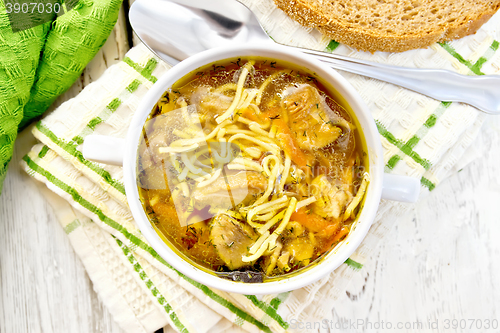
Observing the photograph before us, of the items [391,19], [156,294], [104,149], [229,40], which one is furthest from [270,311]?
[391,19]

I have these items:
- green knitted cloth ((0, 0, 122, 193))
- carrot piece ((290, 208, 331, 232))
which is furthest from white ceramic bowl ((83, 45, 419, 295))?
Answer: green knitted cloth ((0, 0, 122, 193))

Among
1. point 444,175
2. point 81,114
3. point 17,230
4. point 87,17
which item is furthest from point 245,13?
point 17,230

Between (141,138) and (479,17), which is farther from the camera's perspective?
(479,17)

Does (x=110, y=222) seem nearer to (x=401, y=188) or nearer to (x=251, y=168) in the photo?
(x=251, y=168)

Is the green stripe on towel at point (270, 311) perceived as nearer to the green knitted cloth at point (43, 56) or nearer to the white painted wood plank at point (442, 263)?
the white painted wood plank at point (442, 263)

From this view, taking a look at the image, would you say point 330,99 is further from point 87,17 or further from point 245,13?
point 87,17

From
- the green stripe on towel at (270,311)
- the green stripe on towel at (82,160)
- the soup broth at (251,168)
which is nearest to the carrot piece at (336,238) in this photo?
the soup broth at (251,168)
